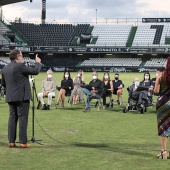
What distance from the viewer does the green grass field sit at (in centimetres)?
743

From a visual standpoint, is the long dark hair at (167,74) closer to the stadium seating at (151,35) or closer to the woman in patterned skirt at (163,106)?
the woman in patterned skirt at (163,106)

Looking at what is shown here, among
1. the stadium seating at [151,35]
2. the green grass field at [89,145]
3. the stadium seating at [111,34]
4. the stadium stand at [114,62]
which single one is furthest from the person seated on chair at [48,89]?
the stadium seating at [111,34]

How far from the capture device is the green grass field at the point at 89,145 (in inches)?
293

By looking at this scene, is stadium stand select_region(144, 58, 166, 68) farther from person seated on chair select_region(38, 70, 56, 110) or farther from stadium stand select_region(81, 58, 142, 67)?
person seated on chair select_region(38, 70, 56, 110)

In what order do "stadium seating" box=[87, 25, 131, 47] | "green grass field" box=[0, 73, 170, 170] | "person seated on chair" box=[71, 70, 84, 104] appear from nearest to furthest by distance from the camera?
"green grass field" box=[0, 73, 170, 170] < "person seated on chair" box=[71, 70, 84, 104] < "stadium seating" box=[87, 25, 131, 47]

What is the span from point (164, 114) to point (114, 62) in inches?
2325

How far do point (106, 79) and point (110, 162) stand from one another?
35.7ft

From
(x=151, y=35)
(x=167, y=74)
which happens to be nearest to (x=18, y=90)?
(x=167, y=74)

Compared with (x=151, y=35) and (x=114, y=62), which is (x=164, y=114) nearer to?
(x=114, y=62)

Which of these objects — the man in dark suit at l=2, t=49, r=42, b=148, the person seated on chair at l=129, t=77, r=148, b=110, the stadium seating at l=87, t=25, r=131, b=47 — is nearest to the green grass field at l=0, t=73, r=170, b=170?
the man in dark suit at l=2, t=49, r=42, b=148

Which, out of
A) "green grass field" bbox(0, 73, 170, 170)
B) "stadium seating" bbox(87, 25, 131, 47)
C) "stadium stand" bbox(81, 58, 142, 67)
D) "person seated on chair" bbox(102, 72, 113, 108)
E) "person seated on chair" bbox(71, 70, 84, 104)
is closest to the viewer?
"green grass field" bbox(0, 73, 170, 170)

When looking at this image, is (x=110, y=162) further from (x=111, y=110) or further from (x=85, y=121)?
(x=111, y=110)

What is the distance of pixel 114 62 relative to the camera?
218 ft

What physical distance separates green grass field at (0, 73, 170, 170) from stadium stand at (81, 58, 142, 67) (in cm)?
5070
